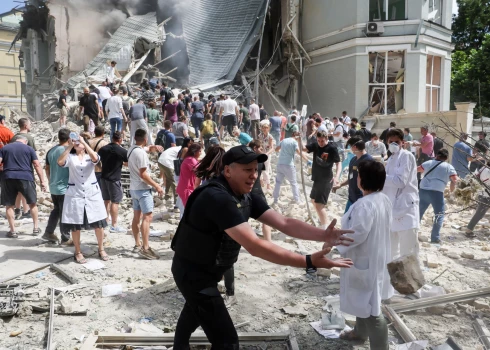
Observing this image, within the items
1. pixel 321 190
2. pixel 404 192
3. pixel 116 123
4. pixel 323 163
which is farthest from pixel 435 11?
pixel 404 192

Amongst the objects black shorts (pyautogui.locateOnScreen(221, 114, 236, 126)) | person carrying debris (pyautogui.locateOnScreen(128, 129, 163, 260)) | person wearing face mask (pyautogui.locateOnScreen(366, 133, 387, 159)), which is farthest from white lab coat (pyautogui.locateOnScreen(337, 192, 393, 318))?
black shorts (pyautogui.locateOnScreen(221, 114, 236, 126))

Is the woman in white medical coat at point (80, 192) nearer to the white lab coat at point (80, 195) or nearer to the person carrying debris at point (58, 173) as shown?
the white lab coat at point (80, 195)

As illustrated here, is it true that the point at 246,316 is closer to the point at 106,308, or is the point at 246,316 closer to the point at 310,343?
the point at 310,343

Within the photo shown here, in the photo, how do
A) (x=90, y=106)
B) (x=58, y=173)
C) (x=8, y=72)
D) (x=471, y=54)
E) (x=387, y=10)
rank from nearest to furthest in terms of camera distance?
(x=58, y=173), (x=90, y=106), (x=387, y=10), (x=471, y=54), (x=8, y=72)

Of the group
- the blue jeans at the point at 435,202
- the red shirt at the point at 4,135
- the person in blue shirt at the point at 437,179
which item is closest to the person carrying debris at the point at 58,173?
the red shirt at the point at 4,135

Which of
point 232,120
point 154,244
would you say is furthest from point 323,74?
point 154,244

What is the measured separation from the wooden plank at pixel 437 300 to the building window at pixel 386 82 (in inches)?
630

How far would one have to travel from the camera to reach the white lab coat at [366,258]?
3178 millimetres

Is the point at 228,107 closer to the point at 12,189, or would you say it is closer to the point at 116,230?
the point at 116,230

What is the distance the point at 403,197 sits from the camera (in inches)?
200

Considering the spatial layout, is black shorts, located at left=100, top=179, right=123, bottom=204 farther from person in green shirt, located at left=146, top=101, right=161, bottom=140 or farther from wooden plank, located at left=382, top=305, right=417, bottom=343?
person in green shirt, located at left=146, top=101, right=161, bottom=140

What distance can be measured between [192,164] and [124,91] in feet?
31.5

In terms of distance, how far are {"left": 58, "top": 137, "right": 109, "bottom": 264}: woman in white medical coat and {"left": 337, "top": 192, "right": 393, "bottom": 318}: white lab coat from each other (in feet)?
11.4

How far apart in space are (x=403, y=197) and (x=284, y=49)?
1907cm
